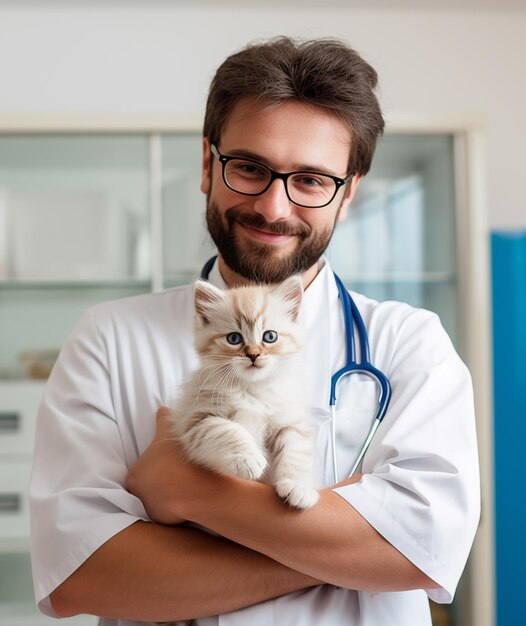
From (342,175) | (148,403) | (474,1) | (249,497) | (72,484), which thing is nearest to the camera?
(249,497)

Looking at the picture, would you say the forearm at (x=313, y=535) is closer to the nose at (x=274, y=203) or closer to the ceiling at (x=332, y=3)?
Answer: the nose at (x=274, y=203)

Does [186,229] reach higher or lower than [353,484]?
higher

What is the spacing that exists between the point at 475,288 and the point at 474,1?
1.66m

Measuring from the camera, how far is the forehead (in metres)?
1.32

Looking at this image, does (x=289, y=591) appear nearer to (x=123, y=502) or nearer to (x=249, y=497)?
(x=249, y=497)

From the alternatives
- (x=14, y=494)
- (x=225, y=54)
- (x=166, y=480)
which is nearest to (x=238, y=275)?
(x=166, y=480)

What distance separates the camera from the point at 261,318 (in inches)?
44.1

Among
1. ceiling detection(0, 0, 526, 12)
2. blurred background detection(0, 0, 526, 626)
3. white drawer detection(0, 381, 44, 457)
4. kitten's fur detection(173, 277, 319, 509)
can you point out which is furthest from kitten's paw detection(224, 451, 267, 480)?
ceiling detection(0, 0, 526, 12)

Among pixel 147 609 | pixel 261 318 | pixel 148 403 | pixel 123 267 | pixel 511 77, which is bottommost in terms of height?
pixel 147 609

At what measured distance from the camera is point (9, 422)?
2861mm

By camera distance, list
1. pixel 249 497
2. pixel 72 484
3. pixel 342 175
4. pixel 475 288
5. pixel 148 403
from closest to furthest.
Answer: pixel 249 497, pixel 72 484, pixel 148 403, pixel 342 175, pixel 475 288

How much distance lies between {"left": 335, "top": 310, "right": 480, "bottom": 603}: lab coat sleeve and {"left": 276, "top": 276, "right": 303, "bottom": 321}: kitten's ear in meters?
0.25

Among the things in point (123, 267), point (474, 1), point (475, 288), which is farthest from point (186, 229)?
point (474, 1)

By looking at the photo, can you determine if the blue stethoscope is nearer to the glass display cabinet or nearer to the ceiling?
the glass display cabinet
